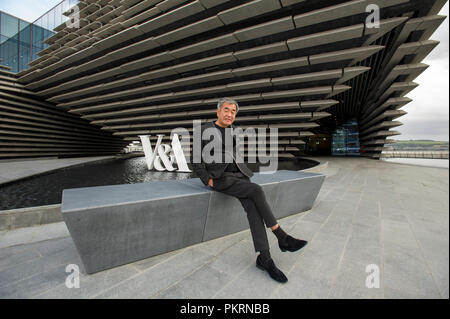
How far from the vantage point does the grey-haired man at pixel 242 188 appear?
1.75m

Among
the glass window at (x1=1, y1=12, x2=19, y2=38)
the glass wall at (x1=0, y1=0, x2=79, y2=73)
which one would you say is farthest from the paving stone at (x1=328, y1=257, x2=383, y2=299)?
the glass window at (x1=1, y1=12, x2=19, y2=38)

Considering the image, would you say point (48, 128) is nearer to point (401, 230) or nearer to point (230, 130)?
point (230, 130)

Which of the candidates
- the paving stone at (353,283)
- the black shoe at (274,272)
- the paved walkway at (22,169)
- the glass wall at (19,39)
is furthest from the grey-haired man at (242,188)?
the glass wall at (19,39)

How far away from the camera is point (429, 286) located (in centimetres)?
147

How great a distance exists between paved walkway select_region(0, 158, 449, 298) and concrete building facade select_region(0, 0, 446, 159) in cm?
545

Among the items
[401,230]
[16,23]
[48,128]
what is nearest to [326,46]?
[401,230]

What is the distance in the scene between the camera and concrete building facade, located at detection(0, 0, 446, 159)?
18.8 feet

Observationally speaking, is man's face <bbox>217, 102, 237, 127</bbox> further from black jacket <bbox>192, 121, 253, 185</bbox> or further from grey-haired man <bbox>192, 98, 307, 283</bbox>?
black jacket <bbox>192, 121, 253, 185</bbox>

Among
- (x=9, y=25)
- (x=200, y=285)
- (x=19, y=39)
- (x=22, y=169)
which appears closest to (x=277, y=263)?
(x=200, y=285)

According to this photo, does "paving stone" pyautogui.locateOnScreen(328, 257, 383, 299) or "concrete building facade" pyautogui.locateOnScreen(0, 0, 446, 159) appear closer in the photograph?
"paving stone" pyautogui.locateOnScreen(328, 257, 383, 299)

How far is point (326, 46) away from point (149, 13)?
6699mm

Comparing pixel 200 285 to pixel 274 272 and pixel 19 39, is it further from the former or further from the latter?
pixel 19 39

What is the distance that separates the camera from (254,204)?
6.18ft

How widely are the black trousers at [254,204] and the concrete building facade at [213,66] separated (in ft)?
19.0
